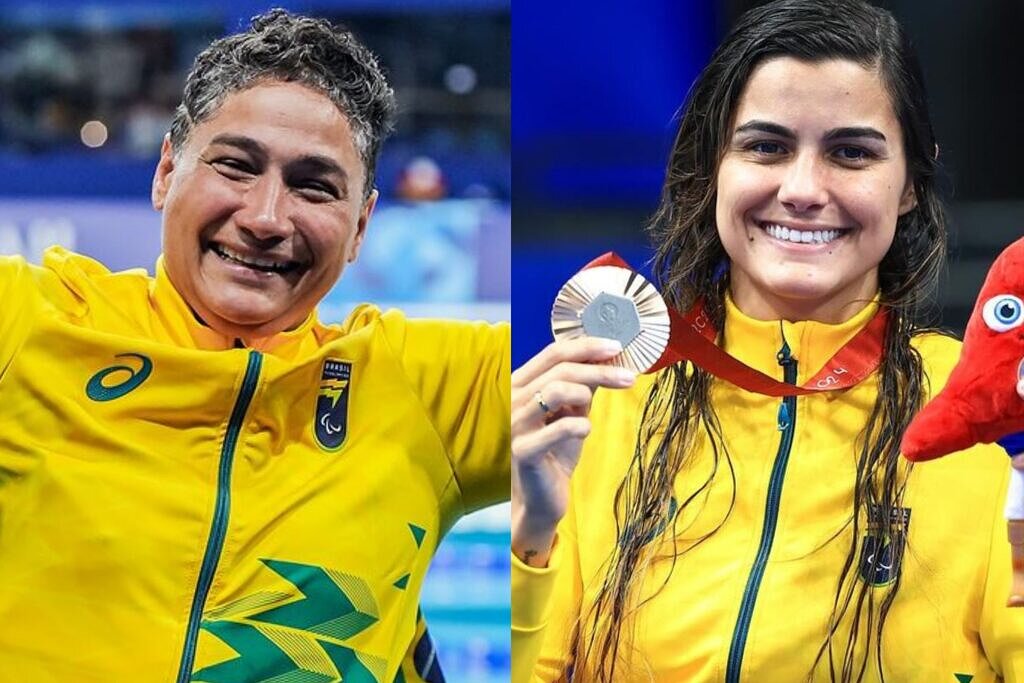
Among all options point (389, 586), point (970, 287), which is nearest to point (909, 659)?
point (970, 287)

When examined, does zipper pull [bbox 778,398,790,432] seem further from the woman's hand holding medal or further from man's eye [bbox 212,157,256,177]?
A: man's eye [bbox 212,157,256,177]

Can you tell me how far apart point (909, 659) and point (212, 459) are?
1125 millimetres

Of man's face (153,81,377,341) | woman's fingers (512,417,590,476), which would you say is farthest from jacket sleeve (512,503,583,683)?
man's face (153,81,377,341)

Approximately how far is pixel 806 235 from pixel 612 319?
0.32 meters

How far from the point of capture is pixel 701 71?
217 centimetres

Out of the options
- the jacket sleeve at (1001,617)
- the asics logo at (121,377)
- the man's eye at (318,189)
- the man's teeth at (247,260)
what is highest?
the man's eye at (318,189)

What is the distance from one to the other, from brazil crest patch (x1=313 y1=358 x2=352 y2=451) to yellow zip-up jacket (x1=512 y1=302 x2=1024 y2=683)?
15.0 inches

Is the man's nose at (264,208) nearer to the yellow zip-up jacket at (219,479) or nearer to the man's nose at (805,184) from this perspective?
the yellow zip-up jacket at (219,479)

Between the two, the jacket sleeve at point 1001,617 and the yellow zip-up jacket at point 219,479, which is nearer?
the jacket sleeve at point 1001,617

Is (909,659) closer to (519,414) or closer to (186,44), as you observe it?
(519,414)

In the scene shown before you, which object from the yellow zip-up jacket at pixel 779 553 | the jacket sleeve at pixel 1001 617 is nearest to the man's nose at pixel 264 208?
the yellow zip-up jacket at pixel 779 553

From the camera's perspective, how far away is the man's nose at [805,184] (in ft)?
6.97

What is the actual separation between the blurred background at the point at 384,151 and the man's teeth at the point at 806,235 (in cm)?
44

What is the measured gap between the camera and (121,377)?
226 centimetres
